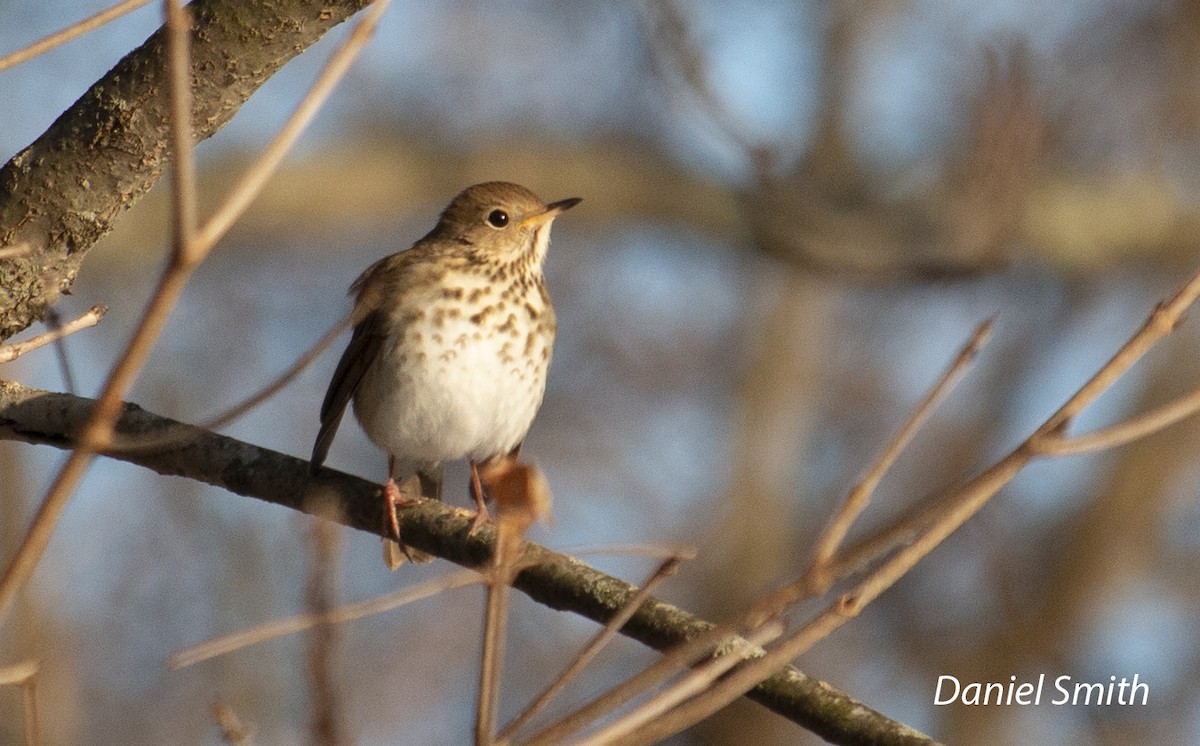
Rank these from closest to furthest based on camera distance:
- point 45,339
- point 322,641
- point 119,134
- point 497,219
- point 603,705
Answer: point 322,641, point 603,705, point 45,339, point 119,134, point 497,219

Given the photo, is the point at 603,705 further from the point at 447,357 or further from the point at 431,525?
the point at 447,357

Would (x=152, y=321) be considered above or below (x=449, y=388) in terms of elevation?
below

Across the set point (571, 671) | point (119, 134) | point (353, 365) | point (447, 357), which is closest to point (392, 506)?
point (119, 134)

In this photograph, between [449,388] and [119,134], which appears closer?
[119,134]

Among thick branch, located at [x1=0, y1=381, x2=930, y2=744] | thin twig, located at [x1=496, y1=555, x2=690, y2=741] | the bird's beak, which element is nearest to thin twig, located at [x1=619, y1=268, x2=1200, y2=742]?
thin twig, located at [x1=496, y1=555, x2=690, y2=741]

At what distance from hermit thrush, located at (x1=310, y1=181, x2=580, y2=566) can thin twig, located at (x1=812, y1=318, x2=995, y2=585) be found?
313cm

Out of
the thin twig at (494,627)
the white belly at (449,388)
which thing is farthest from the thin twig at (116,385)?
the white belly at (449,388)

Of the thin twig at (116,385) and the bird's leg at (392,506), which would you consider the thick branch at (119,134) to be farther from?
the thin twig at (116,385)

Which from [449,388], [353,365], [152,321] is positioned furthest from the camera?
[353,365]

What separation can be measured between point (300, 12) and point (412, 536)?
1337 mm

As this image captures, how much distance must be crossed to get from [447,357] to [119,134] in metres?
2.25

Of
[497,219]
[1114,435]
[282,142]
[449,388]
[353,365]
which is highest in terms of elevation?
[497,219]

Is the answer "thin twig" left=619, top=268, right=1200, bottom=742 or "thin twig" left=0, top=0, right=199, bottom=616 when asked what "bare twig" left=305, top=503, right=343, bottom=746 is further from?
"thin twig" left=619, top=268, right=1200, bottom=742

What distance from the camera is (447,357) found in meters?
5.03
